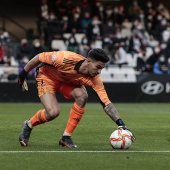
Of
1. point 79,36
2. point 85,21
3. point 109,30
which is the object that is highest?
point 85,21

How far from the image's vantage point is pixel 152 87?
25828 millimetres

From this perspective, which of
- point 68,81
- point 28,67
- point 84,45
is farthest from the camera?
point 84,45

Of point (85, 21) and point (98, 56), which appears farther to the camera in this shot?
point (85, 21)

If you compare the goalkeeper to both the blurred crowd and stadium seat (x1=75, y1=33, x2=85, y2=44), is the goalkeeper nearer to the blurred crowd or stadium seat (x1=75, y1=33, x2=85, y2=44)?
the blurred crowd

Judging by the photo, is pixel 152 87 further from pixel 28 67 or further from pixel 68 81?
pixel 28 67

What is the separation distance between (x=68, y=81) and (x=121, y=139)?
1325mm

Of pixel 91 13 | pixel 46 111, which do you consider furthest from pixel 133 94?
pixel 46 111

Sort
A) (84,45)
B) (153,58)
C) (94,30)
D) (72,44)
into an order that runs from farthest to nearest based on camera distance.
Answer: (94,30) < (72,44) < (84,45) < (153,58)

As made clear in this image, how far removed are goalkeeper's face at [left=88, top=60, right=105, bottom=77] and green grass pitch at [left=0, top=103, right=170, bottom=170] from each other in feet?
4.00

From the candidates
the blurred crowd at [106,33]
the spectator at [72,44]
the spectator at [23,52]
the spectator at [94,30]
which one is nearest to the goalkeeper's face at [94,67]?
the blurred crowd at [106,33]

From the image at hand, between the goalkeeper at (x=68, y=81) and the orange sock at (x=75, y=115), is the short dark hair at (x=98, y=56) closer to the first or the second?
the goalkeeper at (x=68, y=81)

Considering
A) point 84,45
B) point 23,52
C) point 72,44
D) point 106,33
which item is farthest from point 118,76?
point 106,33

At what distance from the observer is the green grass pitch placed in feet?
29.0
